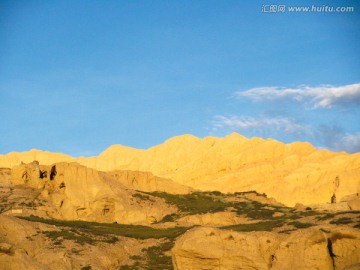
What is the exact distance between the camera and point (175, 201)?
98.0m

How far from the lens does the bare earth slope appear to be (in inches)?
4929

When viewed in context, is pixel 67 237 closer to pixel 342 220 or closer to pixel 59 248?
pixel 59 248

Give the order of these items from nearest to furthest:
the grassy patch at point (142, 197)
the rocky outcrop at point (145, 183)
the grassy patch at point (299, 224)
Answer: the grassy patch at point (299, 224) → the grassy patch at point (142, 197) → the rocky outcrop at point (145, 183)

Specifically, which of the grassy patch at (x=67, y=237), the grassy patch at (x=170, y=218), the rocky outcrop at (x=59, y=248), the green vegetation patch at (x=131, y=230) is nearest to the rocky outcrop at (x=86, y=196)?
the grassy patch at (x=170, y=218)

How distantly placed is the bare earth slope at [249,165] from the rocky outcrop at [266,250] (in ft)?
286

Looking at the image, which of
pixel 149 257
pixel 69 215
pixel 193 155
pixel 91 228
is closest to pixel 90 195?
pixel 69 215

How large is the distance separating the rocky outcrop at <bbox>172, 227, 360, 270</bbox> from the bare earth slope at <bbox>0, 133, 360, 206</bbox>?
3435 inches

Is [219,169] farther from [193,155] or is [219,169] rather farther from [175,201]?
[175,201]

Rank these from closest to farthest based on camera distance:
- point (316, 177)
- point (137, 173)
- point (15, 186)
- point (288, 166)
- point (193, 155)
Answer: point (15, 186) → point (137, 173) → point (316, 177) → point (288, 166) → point (193, 155)

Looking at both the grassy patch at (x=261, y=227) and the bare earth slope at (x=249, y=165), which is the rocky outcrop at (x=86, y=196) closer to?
the grassy patch at (x=261, y=227)

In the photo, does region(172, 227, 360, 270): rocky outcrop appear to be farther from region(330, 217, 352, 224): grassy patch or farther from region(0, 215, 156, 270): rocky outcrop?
region(330, 217, 352, 224): grassy patch

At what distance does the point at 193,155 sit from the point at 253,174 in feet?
112

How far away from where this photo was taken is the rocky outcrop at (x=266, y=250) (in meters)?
32.9

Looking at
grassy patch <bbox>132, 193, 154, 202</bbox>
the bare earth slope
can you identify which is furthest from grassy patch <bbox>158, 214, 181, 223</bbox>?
the bare earth slope
